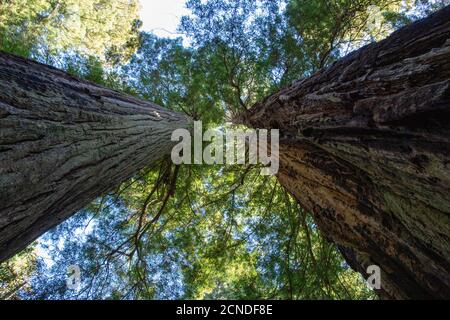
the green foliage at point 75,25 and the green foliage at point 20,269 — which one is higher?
the green foliage at point 75,25

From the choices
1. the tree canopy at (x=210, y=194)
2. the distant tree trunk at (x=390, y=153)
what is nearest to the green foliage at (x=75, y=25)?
the tree canopy at (x=210, y=194)

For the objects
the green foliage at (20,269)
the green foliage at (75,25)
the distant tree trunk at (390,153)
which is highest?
the green foliage at (75,25)

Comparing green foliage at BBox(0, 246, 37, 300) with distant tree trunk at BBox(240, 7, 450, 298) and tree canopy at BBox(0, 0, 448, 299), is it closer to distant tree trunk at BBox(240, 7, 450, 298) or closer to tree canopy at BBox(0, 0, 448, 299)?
tree canopy at BBox(0, 0, 448, 299)

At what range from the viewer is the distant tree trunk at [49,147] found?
1617mm

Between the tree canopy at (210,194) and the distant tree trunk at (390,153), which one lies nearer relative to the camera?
the distant tree trunk at (390,153)

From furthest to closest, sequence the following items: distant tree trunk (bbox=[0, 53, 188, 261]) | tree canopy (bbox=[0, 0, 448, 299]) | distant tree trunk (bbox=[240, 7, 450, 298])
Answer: tree canopy (bbox=[0, 0, 448, 299])
distant tree trunk (bbox=[240, 7, 450, 298])
distant tree trunk (bbox=[0, 53, 188, 261])

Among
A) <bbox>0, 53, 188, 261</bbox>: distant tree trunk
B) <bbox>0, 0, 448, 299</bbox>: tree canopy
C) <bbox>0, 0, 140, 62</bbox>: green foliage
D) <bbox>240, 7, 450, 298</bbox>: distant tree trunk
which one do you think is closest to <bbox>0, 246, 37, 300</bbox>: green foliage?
<bbox>0, 0, 448, 299</bbox>: tree canopy

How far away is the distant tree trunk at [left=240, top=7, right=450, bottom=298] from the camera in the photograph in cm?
183

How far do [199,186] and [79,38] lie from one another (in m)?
5.99

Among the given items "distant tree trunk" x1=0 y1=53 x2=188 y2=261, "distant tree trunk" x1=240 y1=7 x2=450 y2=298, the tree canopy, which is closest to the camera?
"distant tree trunk" x1=0 y1=53 x2=188 y2=261

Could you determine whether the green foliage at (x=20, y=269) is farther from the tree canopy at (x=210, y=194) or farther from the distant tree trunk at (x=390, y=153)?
the distant tree trunk at (x=390, y=153)

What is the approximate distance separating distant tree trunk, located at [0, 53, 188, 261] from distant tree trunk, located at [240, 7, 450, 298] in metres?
1.98

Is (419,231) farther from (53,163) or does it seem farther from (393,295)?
(53,163)

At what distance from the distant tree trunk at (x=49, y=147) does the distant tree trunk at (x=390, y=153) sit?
1.98 m
